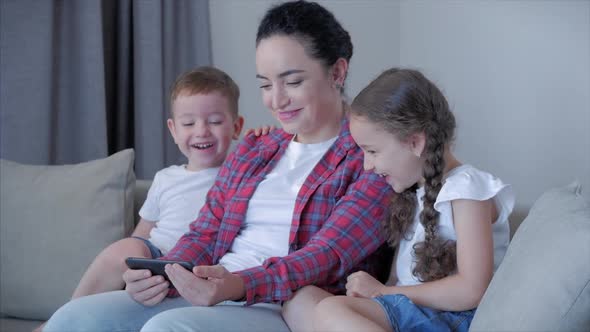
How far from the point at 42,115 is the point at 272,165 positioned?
1.30 meters

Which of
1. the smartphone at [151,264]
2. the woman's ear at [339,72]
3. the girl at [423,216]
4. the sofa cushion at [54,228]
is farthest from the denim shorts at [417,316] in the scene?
the sofa cushion at [54,228]

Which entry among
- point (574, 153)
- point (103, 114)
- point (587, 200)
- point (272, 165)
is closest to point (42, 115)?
point (103, 114)

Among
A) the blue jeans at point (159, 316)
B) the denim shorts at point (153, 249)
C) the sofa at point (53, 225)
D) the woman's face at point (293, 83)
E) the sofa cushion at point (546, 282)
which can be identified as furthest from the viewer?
the sofa at point (53, 225)

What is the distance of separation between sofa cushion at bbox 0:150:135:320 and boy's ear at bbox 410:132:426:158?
105 cm

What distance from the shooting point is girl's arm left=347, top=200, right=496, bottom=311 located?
1.36 metres

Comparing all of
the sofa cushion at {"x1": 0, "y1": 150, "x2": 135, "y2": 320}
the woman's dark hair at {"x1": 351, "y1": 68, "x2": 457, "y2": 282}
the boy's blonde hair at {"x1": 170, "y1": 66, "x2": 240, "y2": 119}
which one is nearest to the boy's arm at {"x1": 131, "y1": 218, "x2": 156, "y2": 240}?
the sofa cushion at {"x1": 0, "y1": 150, "x2": 135, "y2": 320}

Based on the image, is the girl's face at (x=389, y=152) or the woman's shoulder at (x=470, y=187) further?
the girl's face at (x=389, y=152)

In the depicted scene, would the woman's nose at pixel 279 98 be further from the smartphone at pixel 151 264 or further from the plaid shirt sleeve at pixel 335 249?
the smartphone at pixel 151 264

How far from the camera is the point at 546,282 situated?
42.3 inches

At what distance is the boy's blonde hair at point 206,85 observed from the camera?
196cm

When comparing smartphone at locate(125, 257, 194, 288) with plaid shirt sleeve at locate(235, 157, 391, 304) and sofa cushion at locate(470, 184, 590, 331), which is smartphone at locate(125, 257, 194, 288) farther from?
sofa cushion at locate(470, 184, 590, 331)

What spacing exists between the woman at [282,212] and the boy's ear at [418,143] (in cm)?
14

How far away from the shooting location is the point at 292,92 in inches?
65.2

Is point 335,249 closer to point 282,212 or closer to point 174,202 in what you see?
point 282,212
